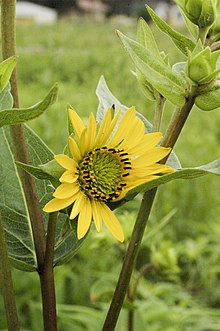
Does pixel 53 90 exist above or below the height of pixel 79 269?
above

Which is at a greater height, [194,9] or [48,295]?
[194,9]

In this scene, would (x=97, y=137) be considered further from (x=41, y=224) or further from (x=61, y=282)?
(x=61, y=282)

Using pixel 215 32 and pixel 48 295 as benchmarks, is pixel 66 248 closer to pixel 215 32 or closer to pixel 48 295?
pixel 48 295

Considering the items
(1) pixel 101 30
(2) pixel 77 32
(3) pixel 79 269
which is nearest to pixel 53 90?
(3) pixel 79 269

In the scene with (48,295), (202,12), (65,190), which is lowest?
(48,295)

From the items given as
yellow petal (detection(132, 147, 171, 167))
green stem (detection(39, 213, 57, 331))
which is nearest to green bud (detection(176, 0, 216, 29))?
yellow petal (detection(132, 147, 171, 167))

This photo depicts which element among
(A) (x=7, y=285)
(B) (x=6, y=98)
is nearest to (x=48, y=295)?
(A) (x=7, y=285)

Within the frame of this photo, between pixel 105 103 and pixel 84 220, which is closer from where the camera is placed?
pixel 84 220
